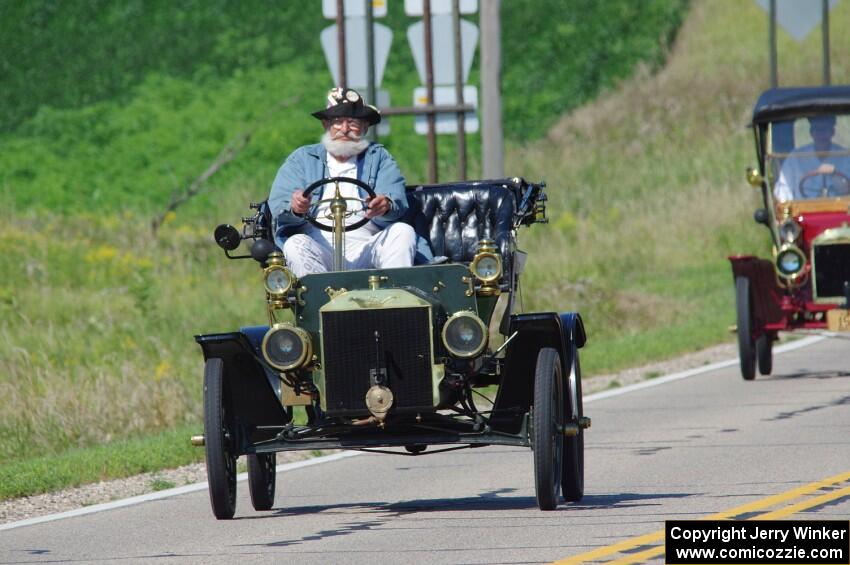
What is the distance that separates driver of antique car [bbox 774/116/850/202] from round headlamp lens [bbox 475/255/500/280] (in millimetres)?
8971

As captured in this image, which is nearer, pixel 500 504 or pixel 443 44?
pixel 500 504

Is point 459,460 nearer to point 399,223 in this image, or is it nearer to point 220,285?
point 399,223

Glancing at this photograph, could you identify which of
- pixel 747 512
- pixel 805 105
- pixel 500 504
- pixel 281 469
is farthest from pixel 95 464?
pixel 805 105

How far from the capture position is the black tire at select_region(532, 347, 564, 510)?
9055 millimetres

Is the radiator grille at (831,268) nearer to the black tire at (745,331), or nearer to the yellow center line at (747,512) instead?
the black tire at (745,331)

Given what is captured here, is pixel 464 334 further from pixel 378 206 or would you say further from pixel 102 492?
pixel 102 492

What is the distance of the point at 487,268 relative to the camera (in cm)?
940

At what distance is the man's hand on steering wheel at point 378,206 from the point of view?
978 centimetres

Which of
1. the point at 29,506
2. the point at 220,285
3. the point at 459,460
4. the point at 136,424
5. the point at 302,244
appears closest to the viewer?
the point at 302,244

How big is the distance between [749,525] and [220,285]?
18.2 m

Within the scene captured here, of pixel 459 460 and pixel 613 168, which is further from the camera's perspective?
pixel 613 168

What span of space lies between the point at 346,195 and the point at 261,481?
5.45ft

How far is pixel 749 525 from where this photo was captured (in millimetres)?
8273

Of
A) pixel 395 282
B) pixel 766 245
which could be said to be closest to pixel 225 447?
pixel 395 282
